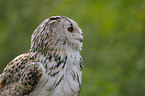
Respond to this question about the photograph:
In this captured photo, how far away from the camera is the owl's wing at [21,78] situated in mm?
2814

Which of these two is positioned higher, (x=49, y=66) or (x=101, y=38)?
(x=49, y=66)

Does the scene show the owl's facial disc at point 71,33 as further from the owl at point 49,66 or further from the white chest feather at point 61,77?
the white chest feather at point 61,77

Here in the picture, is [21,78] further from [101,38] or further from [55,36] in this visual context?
[101,38]

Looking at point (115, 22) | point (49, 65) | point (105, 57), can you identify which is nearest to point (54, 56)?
point (49, 65)

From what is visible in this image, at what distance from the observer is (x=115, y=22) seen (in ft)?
24.8

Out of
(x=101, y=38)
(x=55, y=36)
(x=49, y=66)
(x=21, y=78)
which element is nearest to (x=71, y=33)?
(x=55, y=36)

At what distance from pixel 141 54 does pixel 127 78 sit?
0.62 m

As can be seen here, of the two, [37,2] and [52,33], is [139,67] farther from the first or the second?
[37,2]

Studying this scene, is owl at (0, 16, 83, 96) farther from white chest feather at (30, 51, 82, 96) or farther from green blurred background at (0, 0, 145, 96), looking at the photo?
green blurred background at (0, 0, 145, 96)

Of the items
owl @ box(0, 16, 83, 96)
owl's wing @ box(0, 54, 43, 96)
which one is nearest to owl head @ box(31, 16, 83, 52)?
owl @ box(0, 16, 83, 96)

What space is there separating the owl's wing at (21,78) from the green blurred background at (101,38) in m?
2.95

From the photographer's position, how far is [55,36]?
2.92 metres

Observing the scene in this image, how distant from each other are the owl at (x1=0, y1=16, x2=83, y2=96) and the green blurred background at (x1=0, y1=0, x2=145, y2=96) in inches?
113

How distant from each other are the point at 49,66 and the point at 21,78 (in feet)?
1.08
